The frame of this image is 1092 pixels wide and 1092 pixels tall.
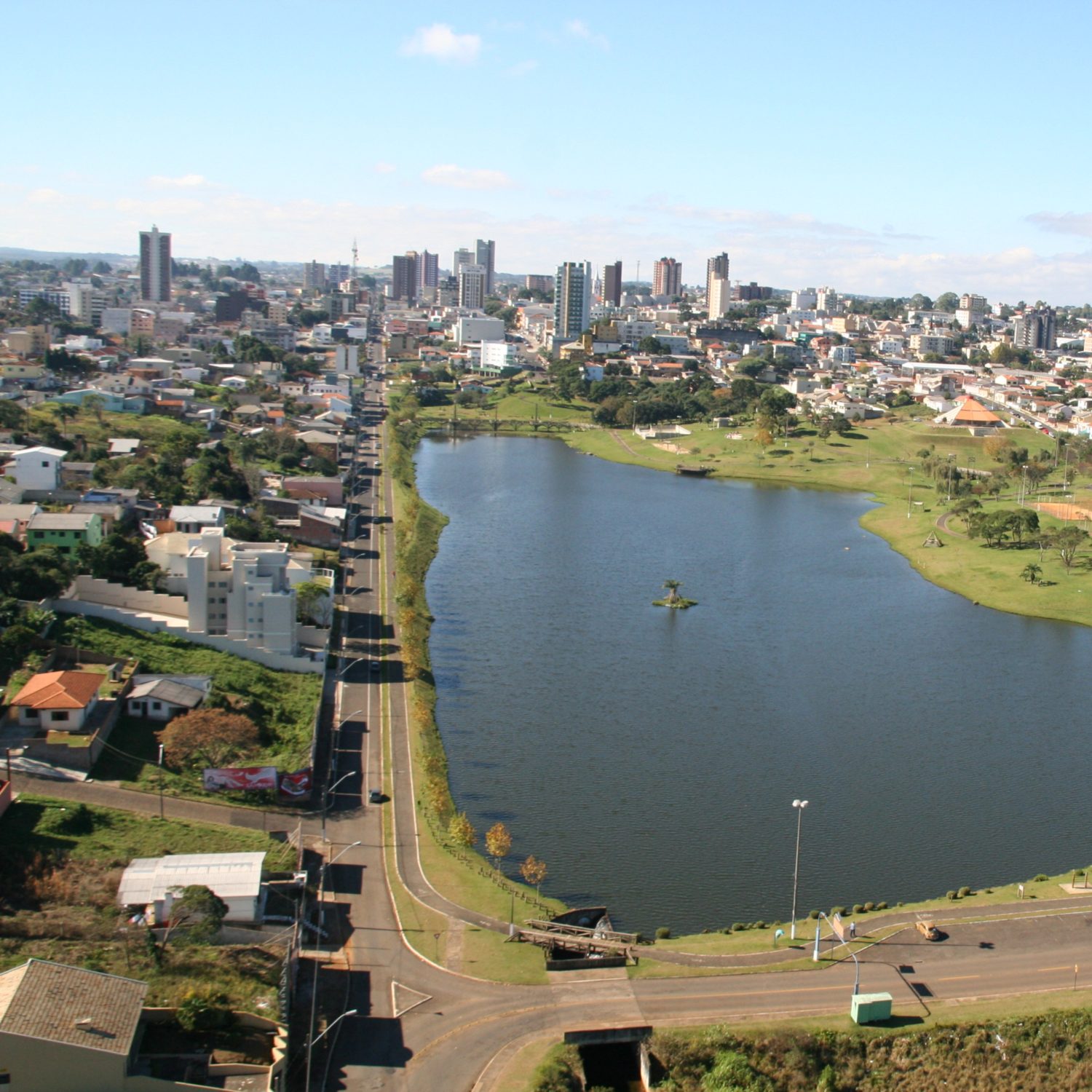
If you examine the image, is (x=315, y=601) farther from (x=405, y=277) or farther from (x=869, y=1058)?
(x=405, y=277)

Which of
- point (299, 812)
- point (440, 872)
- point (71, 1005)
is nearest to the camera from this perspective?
point (71, 1005)

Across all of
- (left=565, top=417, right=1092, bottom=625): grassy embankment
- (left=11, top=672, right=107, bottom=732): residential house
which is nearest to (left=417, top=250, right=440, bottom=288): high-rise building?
(left=565, top=417, right=1092, bottom=625): grassy embankment

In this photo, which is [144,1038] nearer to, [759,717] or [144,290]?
[759,717]

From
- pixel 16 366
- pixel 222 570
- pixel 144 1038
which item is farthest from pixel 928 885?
pixel 16 366

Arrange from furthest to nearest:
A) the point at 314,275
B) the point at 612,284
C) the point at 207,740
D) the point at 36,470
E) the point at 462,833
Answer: the point at 314,275 → the point at 612,284 → the point at 36,470 → the point at 207,740 → the point at 462,833

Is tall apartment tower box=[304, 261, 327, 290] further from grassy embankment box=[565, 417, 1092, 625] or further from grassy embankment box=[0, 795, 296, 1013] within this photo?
grassy embankment box=[0, 795, 296, 1013]

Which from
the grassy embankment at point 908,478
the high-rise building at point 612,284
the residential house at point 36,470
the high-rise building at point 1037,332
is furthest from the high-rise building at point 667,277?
the residential house at point 36,470

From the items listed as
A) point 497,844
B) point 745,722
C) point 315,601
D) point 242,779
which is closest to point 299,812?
point 242,779

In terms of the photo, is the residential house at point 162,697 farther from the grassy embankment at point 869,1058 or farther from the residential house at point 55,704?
the grassy embankment at point 869,1058
